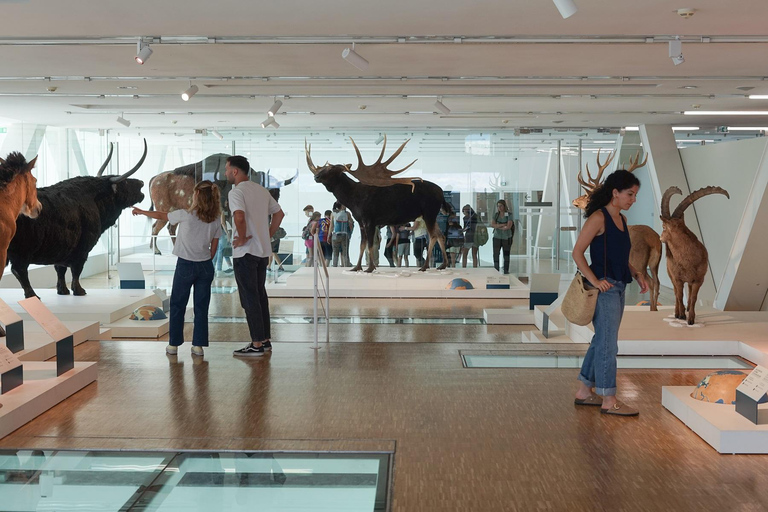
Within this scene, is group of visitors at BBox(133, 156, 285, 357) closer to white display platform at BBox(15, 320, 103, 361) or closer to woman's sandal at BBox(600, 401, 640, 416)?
white display platform at BBox(15, 320, 103, 361)

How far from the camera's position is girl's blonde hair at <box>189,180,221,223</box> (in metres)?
6.21

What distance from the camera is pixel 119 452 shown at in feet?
13.0

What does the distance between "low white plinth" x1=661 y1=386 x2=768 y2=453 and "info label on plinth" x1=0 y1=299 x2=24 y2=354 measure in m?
4.62

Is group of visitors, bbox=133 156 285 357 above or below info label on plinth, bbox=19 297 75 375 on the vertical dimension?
above

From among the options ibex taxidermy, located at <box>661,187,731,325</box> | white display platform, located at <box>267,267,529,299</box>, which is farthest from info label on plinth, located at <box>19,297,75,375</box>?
white display platform, located at <box>267,267,529,299</box>

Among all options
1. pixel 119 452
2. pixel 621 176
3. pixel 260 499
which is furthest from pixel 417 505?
pixel 621 176

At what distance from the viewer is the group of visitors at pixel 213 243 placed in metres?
6.18

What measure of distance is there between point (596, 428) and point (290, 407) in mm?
1900

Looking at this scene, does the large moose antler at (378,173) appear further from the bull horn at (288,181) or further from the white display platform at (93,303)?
the white display platform at (93,303)

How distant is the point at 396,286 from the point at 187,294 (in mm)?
5482

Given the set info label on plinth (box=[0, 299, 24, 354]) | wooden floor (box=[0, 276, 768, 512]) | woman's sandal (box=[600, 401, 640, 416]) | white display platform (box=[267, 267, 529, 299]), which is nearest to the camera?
wooden floor (box=[0, 276, 768, 512])

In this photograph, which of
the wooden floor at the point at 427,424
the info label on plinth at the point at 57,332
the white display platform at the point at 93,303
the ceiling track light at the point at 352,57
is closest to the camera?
the wooden floor at the point at 427,424

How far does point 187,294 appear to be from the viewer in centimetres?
629

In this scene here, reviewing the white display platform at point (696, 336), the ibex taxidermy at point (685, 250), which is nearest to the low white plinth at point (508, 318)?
the white display platform at point (696, 336)
